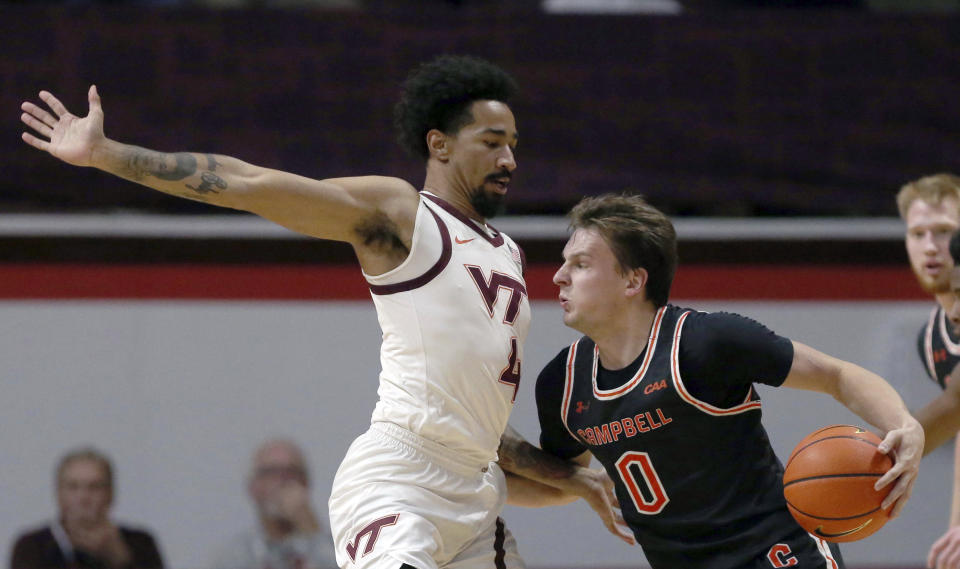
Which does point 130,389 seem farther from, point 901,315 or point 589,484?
point 901,315

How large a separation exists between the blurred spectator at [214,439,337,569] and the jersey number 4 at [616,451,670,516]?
312cm

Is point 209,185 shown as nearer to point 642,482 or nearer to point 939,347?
point 642,482

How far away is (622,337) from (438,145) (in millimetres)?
943

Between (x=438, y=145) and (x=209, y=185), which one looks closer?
(x=209, y=185)

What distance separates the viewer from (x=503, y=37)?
641 centimetres

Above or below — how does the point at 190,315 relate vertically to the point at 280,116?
below

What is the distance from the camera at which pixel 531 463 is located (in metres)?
3.98

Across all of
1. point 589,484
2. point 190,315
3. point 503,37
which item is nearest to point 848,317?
point 503,37

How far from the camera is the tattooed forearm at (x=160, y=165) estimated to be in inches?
127

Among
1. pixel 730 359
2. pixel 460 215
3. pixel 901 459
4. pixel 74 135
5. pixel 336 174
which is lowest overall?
pixel 901 459

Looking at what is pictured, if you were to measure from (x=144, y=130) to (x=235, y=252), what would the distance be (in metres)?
0.87

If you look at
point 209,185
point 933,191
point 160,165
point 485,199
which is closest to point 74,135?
point 160,165

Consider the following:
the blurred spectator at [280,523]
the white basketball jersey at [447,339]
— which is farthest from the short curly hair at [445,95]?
the blurred spectator at [280,523]

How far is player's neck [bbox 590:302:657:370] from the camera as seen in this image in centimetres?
361
